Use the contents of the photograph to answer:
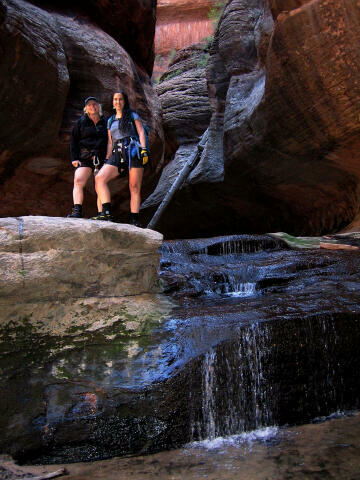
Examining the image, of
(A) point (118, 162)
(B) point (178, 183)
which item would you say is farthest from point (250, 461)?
(B) point (178, 183)

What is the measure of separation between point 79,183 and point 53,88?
3883 mm

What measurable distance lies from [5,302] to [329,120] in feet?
22.8

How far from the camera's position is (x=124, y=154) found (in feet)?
15.9

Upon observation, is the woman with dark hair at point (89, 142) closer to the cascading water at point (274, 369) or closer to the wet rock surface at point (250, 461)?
the cascading water at point (274, 369)

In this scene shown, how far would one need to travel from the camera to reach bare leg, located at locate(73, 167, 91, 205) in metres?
4.87

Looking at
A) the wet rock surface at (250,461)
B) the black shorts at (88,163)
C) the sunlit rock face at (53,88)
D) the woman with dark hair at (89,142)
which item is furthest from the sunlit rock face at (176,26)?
the wet rock surface at (250,461)

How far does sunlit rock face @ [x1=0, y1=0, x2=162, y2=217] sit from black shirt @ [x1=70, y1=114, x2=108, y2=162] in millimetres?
3037

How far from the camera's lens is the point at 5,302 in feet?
11.2

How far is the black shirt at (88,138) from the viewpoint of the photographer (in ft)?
16.7

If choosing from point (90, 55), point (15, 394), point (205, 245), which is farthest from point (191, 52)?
point (15, 394)

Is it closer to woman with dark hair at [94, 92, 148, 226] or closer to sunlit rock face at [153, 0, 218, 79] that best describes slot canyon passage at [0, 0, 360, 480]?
woman with dark hair at [94, 92, 148, 226]

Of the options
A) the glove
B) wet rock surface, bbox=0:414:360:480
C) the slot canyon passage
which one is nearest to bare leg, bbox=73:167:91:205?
the glove

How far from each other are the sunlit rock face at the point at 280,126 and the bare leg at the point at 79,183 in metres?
4.90

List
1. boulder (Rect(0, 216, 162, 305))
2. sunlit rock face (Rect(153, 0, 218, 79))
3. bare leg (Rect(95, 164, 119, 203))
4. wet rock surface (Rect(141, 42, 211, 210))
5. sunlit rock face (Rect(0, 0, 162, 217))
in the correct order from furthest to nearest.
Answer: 1. sunlit rock face (Rect(153, 0, 218, 79))
2. wet rock surface (Rect(141, 42, 211, 210))
3. sunlit rock face (Rect(0, 0, 162, 217))
4. bare leg (Rect(95, 164, 119, 203))
5. boulder (Rect(0, 216, 162, 305))
